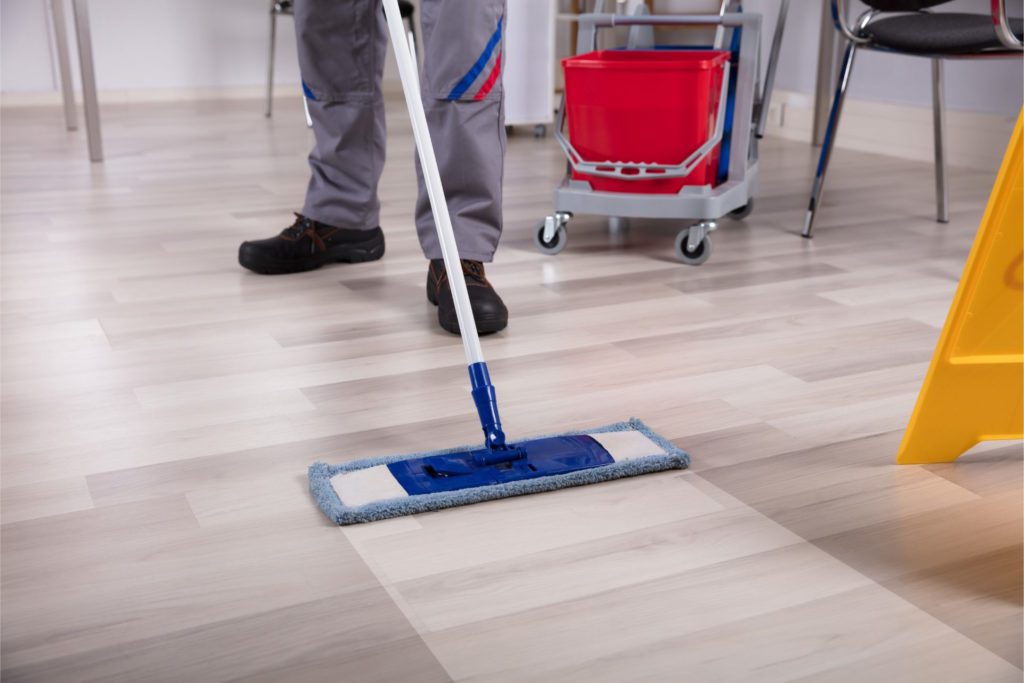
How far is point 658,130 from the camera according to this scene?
6.23 feet

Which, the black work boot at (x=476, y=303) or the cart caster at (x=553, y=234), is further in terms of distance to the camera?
the cart caster at (x=553, y=234)

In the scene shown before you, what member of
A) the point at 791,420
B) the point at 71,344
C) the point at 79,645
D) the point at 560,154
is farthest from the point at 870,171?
the point at 79,645

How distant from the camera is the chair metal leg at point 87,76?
278cm

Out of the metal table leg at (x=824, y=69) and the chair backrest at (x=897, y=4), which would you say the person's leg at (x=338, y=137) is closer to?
the chair backrest at (x=897, y=4)

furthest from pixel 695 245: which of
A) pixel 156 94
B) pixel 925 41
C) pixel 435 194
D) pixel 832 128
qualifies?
pixel 156 94

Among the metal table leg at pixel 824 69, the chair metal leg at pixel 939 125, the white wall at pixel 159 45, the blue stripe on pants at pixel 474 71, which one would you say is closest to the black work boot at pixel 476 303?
the blue stripe on pants at pixel 474 71

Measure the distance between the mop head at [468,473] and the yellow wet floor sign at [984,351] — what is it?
0.24 metres

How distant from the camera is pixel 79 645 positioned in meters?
0.76

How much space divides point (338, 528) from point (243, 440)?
24cm

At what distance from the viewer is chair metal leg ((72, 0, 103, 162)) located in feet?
9.12

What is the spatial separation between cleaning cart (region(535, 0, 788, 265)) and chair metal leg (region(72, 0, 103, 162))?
1.47m

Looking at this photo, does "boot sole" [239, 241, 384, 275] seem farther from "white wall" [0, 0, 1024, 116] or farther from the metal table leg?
"white wall" [0, 0, 1024, 116]

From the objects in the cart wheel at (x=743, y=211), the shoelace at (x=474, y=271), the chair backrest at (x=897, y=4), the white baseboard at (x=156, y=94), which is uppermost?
the chair backrest at (x=897, y=4)

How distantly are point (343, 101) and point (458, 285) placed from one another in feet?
2.61
